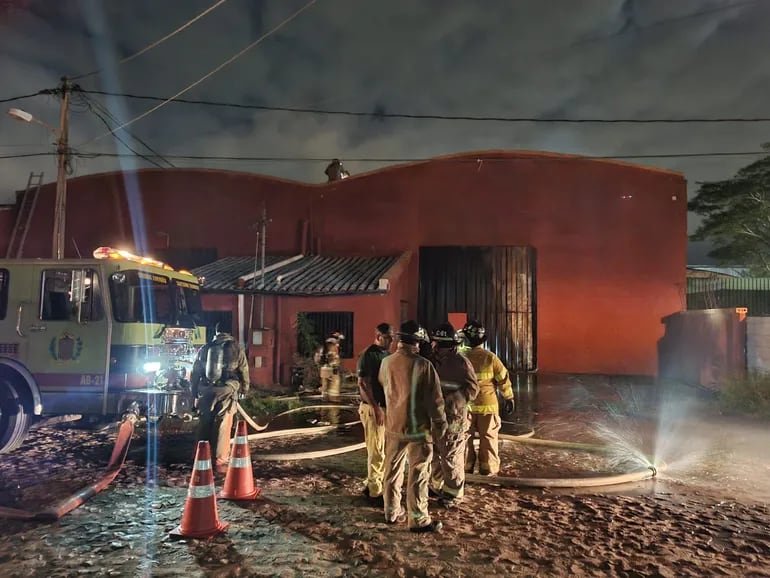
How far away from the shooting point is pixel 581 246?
55.8 ft

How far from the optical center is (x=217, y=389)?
5684mm

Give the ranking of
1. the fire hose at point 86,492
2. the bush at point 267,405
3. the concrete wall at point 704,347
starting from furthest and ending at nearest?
the concrete wall at point 704,347
the bush at point 267,405
the fire hose at point 86,492

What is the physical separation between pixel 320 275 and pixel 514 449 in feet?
30.8

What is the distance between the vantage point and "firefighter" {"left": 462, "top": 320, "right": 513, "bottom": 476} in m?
5.77

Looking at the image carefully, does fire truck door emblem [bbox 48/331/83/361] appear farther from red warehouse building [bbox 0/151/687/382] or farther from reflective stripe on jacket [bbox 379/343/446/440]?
red warehouse building [bbox 0/151/687/382]

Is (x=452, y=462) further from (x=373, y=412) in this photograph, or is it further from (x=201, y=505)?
(x=201, y=505)

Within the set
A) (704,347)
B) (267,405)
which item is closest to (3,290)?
(267,405)

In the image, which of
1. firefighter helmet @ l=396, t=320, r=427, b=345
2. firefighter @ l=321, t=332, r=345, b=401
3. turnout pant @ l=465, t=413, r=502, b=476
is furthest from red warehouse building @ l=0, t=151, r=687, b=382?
firefighter helmet @ l=396, t=320, r=427, b=345

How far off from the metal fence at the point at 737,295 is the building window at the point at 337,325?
14164 mm

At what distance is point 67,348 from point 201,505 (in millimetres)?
3603

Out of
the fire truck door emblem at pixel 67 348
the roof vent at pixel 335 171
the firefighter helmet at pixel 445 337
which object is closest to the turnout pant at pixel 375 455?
the firefighter helmet at pixel 445 337

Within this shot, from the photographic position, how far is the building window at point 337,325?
14.3m

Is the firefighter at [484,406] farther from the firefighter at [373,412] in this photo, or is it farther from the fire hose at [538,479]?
the firefighter at [373,412]

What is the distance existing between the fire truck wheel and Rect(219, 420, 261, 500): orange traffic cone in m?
3.39
